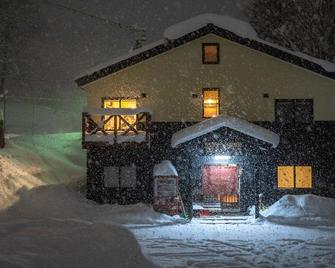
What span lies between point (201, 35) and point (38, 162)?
601 inches

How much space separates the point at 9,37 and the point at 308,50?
1911 centimetres

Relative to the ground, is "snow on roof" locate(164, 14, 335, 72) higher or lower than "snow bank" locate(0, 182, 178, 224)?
higher

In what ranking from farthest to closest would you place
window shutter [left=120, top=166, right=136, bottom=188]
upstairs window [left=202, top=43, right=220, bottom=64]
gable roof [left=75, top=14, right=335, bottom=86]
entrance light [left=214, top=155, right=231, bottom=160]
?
upstairs window [left=202, top=43, right=220, bottom=64] → gable roof [left=75, top=14, right=335, bottom=86] → window shutter [left=120, top=166, right=136, bottom=188] → entrance light [left=214, top=155, right=231, bottom=160]

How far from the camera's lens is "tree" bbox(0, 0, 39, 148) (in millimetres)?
28031

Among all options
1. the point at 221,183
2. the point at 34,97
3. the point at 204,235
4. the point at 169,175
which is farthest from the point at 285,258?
the point at 34,97

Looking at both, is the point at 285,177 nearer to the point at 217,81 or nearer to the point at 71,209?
the point at 217,81

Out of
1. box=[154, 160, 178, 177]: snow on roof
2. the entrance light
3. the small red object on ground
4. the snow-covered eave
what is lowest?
the small red object on ground

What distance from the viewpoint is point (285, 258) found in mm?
11969

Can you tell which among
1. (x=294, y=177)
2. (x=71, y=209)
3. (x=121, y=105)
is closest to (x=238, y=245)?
(x=71, y=209)

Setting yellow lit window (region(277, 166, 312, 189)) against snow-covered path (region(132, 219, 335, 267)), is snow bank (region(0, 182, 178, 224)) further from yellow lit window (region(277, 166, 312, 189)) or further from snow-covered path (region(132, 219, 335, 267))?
yellow lit window (region(277, 166, 312, 189))

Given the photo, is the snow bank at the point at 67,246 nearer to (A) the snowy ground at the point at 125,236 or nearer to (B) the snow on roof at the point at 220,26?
(A) the snowy ground at the point at 125,236

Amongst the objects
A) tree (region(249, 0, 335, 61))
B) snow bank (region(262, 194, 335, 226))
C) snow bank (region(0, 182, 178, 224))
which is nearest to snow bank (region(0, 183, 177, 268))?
snow bank (region(0, 182, 178, 224))

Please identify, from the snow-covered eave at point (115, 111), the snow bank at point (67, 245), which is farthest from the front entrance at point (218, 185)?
the snow bank at point (67, 245)

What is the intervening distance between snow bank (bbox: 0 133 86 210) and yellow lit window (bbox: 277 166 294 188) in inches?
511
